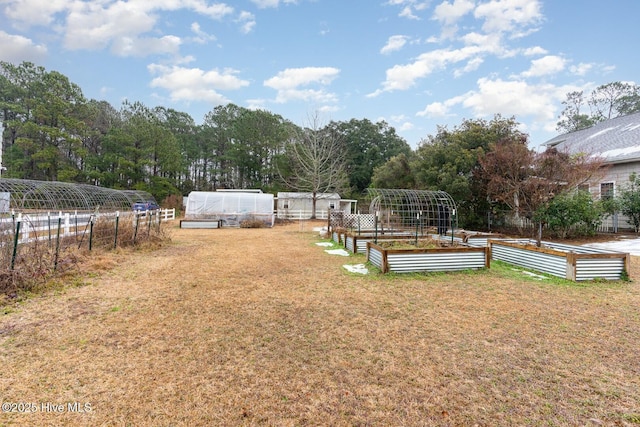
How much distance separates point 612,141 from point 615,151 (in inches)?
72.7

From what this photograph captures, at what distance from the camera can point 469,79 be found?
1368cm

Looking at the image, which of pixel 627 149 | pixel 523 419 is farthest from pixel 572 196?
pixel 523 419

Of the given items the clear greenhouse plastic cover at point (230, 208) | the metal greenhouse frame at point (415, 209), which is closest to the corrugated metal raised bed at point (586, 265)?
the metal greenhouse frame at point (415, 209)

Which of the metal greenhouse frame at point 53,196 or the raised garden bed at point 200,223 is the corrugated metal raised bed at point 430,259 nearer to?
the metal greenhouse frame at point 53,196

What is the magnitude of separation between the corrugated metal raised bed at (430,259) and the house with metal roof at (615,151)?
31.5ft

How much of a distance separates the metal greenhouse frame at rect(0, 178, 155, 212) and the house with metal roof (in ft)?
65.4

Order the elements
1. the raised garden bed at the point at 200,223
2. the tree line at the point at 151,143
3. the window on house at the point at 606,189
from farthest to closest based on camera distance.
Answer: the tree line at the point at 151,143 < the raised garden bed at the point at 200,223 < the window on house at the point at 606,189

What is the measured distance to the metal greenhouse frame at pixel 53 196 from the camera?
33.3 feet

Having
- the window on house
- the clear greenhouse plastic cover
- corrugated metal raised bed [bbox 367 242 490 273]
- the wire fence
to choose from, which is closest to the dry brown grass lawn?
the wire fence

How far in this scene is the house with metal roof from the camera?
13898 mm

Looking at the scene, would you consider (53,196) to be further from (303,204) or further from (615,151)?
(615,151)

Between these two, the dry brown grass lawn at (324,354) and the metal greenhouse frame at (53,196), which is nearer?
the dry brown grass lawn at (324,354)

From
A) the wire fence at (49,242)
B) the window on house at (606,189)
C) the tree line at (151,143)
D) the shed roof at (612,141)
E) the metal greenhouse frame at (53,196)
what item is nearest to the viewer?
the wire fence at (49,242)

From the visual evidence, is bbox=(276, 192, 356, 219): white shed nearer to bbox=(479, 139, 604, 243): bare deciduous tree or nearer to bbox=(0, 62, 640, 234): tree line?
bbox=(0, 62, 640, 234): tree line
